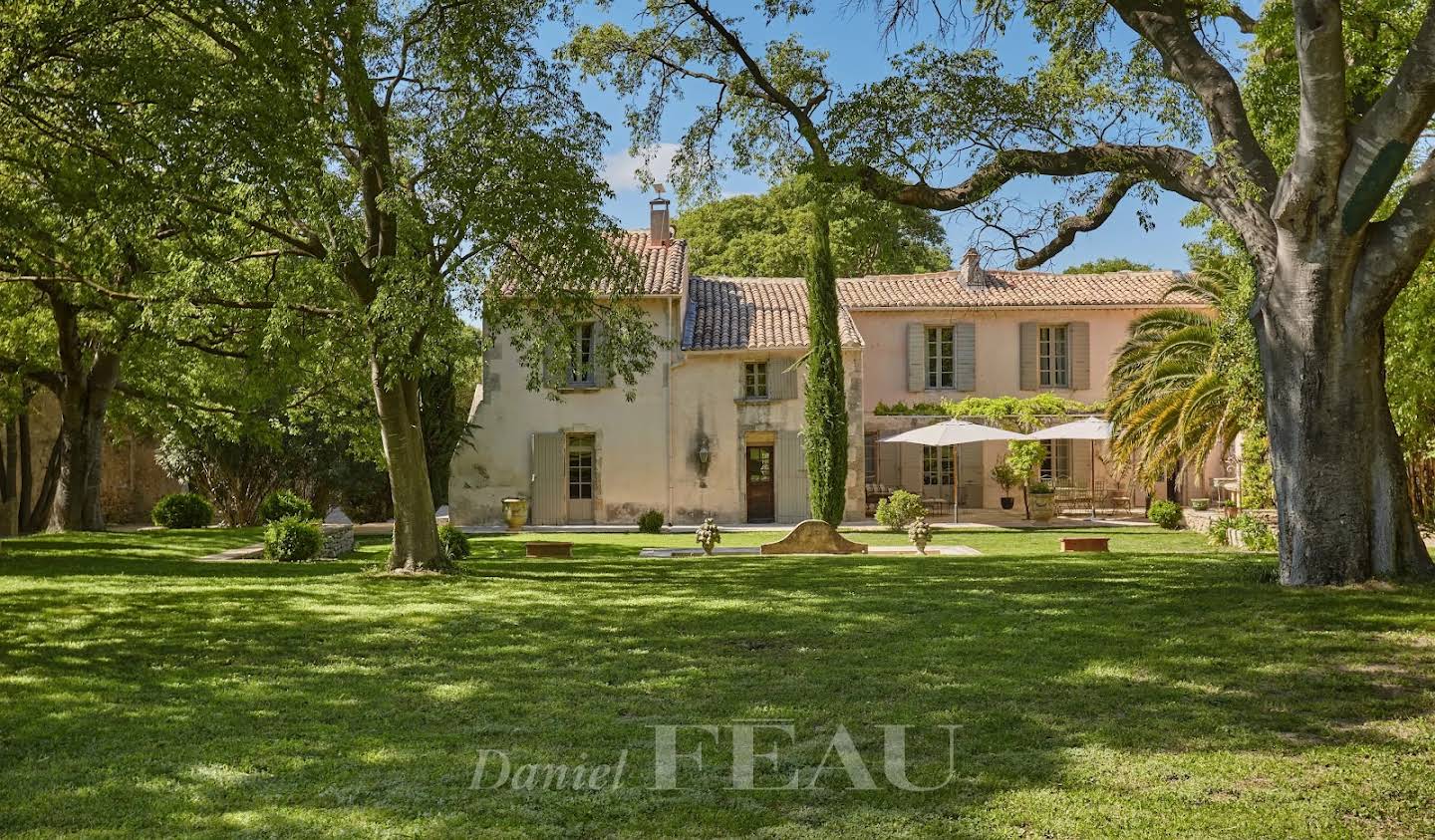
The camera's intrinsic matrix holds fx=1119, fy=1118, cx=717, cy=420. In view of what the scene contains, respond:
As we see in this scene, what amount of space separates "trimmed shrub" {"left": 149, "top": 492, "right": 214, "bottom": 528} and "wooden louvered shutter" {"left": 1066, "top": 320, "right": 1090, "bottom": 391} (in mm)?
20509

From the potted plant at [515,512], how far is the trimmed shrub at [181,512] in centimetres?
600

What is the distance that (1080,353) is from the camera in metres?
28.6

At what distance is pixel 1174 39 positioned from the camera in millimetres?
10031

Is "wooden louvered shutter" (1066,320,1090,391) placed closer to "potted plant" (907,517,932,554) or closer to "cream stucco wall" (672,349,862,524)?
"cream stucco wall" (672,349,862,524)

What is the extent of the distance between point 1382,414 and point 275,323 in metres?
10.1

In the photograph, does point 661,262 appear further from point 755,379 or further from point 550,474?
point 550,474

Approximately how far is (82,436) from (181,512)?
3.79m

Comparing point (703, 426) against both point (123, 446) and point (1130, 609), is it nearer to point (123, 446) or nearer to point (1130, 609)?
point (123, 446)

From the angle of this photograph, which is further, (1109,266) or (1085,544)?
(1109,266)

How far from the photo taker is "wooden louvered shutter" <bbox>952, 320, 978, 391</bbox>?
1125 inches

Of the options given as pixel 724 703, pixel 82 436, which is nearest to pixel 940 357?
pixel 82 436

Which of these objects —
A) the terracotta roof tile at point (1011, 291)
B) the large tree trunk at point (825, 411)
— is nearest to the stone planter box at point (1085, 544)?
the large tree trunk at point (825, 411)

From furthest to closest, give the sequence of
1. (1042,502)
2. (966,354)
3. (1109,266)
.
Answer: (1109,266), (966,354), (1042,502)

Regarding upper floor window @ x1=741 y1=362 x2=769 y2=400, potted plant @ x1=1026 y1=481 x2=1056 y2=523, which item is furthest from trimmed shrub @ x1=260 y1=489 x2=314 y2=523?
potted plant @ x1=1026 y1=481 x2=1056 y2=523
